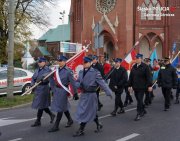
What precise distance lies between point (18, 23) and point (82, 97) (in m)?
23.5

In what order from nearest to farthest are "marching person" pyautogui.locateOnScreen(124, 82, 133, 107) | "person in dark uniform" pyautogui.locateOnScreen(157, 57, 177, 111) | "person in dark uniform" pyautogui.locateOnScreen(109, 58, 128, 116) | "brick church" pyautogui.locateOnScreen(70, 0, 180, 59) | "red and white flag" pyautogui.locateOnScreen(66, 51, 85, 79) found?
"red and white flag" pyautogui.locateOnScreen(66, 51, 85, 79), "person in dark uniform" pyautogui.locateOnScreen(109, 58, 128, 116), "person in dark uniform" pyautogui.locateOnScreen(157, 57, 177, 111), "marching person" pyautogui.locateOnScreen(124, 82, 133, 107), "brick church" pyautogui.locateOnScreen(70, 0, 180, 59)

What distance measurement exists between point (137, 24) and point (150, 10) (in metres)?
2.98

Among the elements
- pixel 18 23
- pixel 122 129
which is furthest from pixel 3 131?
pixel 18 23

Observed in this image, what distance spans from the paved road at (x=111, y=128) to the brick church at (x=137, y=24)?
37534 mm

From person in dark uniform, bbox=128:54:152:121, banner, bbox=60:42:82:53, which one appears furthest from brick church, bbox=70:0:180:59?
person in dark uniform, bbox=128:54:152:121

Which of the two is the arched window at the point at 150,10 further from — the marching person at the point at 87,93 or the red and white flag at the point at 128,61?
the marching person at the point at 87,93

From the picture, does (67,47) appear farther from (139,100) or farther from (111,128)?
(111,128)

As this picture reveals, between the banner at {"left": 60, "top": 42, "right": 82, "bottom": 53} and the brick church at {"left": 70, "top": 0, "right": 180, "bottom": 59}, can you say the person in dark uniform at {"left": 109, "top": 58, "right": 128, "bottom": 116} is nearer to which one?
the banner at {"left": 60, "top": 42, "right": 82, "bottom": 53}

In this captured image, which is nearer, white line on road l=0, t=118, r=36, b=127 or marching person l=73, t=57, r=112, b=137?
marching person l=73, t=57, r=112, b=137

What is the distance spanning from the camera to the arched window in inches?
1989

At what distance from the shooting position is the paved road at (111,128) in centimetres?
830

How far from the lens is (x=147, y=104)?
46.3 feet

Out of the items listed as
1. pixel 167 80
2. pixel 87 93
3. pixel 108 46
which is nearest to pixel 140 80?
pixel 167 80

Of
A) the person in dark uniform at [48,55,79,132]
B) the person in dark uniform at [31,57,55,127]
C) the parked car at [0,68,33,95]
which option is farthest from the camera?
the parked car at [0,68,33,95]
